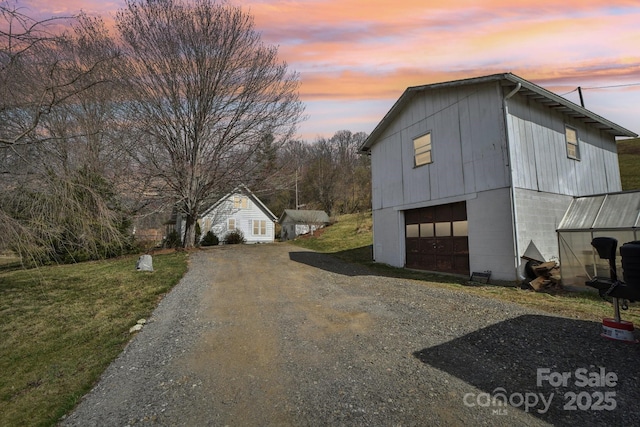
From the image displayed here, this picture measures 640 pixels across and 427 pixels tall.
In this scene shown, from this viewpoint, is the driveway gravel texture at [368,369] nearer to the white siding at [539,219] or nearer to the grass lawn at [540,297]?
the grass lawn at [540,297]

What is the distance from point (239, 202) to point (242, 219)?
1664mm

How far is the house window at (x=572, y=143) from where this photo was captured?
1151 centimetres

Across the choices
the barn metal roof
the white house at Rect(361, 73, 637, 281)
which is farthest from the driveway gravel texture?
the barn metal roof

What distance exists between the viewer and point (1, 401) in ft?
12.1

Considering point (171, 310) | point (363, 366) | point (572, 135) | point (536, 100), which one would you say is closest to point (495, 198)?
point (536, 100)

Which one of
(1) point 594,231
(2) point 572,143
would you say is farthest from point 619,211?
(2) point 572,143

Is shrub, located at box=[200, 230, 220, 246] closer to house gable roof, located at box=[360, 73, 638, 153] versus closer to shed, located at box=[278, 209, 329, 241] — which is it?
shed, located at box=[278, 209, 329, 241]

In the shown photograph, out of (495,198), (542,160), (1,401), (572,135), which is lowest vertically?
(1,401)

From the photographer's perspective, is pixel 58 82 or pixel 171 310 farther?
pixel 171 310

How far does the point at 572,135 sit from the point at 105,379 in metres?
15.1

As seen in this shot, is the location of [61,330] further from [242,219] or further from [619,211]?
[242,219]

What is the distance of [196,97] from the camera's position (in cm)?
1795

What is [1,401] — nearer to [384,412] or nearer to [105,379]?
[105,379]

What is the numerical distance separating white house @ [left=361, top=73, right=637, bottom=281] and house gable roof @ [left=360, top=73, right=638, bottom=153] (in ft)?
0.11
